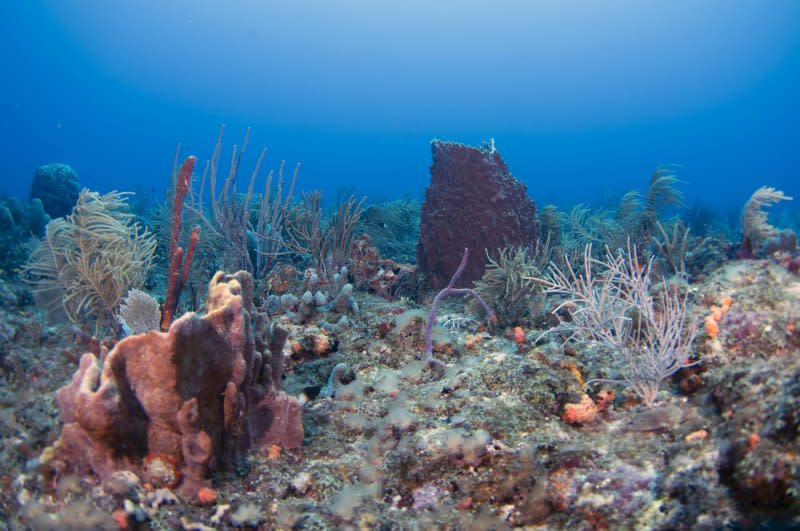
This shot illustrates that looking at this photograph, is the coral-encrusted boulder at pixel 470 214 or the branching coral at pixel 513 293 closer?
the branching coral at pixel 513 293

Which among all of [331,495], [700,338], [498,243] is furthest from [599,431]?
[498,243]

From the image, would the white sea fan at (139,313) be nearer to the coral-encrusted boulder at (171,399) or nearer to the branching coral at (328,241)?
the coral-encrusted boulder at (171,399)

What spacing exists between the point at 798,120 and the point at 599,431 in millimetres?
137438

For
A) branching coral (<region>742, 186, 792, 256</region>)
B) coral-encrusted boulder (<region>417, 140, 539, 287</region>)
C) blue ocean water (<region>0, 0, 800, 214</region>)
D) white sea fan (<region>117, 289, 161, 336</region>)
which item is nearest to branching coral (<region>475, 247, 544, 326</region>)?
coral-encrusted boulder (<region>417, 140, 539, 287</region>)

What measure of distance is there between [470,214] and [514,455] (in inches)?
187

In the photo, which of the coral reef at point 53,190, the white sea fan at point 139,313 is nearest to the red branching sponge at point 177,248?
the white sea fan at point 139,313

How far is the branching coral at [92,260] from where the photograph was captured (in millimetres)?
4680

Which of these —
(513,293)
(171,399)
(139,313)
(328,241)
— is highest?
(328,241)

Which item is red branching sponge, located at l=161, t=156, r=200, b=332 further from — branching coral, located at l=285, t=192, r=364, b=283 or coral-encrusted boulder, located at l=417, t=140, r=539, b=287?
coral-encrusted boulder, located at l=417, t=140, r=539, b=287

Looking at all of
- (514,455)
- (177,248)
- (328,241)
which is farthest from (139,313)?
(328,241)

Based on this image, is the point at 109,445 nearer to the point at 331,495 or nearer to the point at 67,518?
the point at 67,518

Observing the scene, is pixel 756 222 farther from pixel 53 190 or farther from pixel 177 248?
pixel 53 190

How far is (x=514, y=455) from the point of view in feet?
8.43

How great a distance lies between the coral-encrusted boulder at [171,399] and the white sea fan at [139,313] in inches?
54.6
